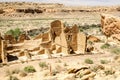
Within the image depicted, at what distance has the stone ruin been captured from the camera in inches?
1042

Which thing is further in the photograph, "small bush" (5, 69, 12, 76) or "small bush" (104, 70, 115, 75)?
"small bush" (5, 69, 12, 76)

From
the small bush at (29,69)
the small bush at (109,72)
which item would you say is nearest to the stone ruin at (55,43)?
the small bush at (29,69)

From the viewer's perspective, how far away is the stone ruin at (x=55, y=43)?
2647 centimetres

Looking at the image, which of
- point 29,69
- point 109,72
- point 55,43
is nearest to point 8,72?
point 29,69

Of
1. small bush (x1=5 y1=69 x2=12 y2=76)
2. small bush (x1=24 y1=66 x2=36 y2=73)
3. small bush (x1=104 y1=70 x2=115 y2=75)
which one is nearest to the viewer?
small bush (x1=104 y1=70 x2=115 y2=75)

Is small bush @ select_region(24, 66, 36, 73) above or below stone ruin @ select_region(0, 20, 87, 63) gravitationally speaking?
below

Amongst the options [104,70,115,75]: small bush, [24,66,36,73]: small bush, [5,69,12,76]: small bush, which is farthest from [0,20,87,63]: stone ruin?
[104,70,115,75]: small bush

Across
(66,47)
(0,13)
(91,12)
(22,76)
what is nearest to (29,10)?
(0,13)

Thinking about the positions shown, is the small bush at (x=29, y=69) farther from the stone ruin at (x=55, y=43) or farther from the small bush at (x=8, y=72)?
the stone ruin at (x=55, y=43)

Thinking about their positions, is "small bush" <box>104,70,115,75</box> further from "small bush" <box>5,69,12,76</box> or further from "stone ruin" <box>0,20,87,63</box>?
"stone ruin" <box>0,20,87,63</box>

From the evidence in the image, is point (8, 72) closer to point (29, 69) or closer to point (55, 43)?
point (29, 69)

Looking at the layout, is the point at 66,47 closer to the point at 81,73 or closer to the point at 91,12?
the point at 81,73

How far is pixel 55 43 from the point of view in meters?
28.1

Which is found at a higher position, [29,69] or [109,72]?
[109,72]
